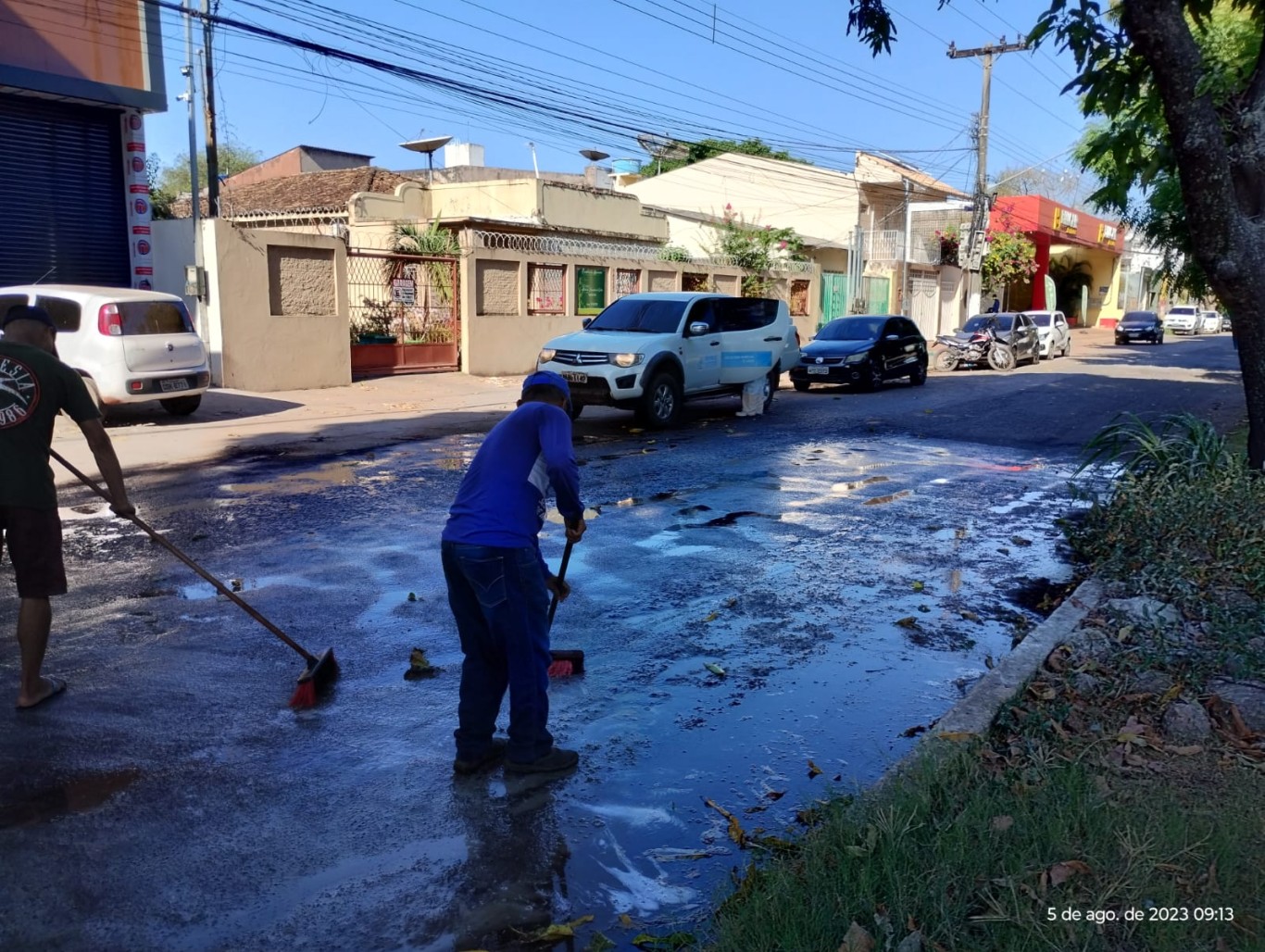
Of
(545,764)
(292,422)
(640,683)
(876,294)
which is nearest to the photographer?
(545,764)

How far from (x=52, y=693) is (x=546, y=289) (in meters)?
19.2

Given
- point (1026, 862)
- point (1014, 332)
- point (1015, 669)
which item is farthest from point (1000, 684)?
point (1014, 332)

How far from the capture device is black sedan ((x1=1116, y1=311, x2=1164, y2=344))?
42.9 metres

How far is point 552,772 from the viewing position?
171 inches

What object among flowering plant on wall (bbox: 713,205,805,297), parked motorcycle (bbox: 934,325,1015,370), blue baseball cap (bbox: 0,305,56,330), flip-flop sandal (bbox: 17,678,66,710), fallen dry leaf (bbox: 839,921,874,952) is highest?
flowering plant on wall (bbox: 713,205,805,297)

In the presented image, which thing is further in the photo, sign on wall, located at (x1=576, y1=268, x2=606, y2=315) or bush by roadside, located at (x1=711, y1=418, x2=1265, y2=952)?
sign on wall, located at (x1=576, y1=268, x2=606, y2=315)

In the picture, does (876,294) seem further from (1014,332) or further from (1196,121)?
(1196,121)

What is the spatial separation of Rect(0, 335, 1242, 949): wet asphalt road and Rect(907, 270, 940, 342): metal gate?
31918 mm

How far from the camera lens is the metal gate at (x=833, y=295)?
115 feet

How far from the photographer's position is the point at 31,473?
4.80 m

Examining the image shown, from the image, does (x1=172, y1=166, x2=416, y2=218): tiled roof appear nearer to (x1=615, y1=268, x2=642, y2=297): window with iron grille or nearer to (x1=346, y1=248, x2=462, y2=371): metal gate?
(x1=615, y1=268, x2=642, y2=297): window with iron grille

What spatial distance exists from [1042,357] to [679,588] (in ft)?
94.5

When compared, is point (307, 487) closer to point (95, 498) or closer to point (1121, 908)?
point (95, 498)

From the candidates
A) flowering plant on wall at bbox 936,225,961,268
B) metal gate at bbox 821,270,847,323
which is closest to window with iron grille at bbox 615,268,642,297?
metal gate at bbox 821,270,847,323
